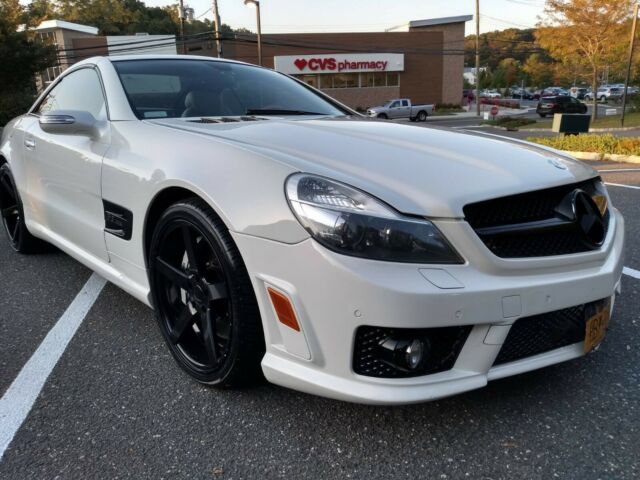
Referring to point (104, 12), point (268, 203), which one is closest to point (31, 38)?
point (268, 203)

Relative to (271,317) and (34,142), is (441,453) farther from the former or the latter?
(34,142)

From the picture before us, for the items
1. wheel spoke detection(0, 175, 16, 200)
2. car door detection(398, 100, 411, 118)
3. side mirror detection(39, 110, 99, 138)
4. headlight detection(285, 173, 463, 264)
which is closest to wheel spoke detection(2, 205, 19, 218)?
wheel spoke detection(0, 175, 16, 200)

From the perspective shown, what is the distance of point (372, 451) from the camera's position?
186 centimetres

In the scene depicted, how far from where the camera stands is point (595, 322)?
2006 millimetres

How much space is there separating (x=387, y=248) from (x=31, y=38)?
30717 mm

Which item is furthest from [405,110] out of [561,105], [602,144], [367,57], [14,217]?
[14,217]

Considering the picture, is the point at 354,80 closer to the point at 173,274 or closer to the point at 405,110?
the point at 405,110

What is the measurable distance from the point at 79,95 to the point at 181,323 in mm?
1880

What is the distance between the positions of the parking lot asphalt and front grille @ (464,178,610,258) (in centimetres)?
63

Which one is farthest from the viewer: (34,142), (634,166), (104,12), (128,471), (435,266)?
(104,12)

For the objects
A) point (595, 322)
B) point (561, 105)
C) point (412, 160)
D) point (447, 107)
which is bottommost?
point (447, 107)

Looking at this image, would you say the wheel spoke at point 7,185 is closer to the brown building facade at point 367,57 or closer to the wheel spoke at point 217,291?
the wheel spoke at point 217,291

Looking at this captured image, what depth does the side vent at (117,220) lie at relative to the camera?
2.52 metres

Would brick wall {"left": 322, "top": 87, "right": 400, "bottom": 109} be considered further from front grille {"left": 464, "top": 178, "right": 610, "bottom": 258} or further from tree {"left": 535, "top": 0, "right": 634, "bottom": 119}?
front grille {"left": 464, "top": 178, "right": 610, "bottom": 258}
